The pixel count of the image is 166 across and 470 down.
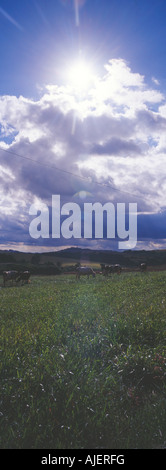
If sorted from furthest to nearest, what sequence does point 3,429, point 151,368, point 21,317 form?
point 21,317 < point 151,368 < point 3,429

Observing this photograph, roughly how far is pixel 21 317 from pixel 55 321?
194 centimetres

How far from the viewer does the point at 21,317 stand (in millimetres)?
→ 11148

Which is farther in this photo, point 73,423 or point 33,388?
point 33,388

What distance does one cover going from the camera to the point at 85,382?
19.8 feet

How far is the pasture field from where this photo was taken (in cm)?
483

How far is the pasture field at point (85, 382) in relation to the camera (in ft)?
15.8

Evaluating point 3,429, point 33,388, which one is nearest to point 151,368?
point 33,388

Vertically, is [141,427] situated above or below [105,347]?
below
